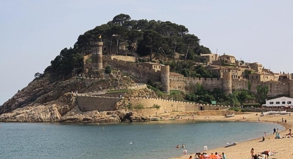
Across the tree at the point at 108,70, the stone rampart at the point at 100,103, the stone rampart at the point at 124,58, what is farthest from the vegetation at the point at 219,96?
the stone rampart at the point at 100,103

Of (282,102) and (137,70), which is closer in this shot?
(282,102)

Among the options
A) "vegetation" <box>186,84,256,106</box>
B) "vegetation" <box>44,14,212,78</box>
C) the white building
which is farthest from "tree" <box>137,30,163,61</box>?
the white building

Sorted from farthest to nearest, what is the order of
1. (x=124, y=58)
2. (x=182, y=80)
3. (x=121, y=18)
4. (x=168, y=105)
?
(x=121, y=18) < (x=124, y=58) < (x=182, y=80) < (x=168, y=105)

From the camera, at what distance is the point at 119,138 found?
4159 centimetres

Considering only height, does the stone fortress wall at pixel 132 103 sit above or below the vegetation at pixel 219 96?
below

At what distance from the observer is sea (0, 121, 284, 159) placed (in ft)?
110

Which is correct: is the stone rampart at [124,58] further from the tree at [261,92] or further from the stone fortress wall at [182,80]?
the tree at [261,92]

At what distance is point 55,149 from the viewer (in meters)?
36.7

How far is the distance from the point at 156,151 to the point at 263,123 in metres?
21.3

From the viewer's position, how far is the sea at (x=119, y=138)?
110 ft

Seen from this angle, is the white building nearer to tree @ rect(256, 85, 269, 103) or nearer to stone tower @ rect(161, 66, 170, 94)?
tree @ rect(256, 85, 269, 103)

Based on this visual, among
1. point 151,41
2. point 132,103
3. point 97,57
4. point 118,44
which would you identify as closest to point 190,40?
point 151,41

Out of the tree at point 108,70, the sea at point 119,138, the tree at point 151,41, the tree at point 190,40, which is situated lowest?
the sea at point 119,138

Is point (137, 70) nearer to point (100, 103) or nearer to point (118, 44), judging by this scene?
point (118, 44)
